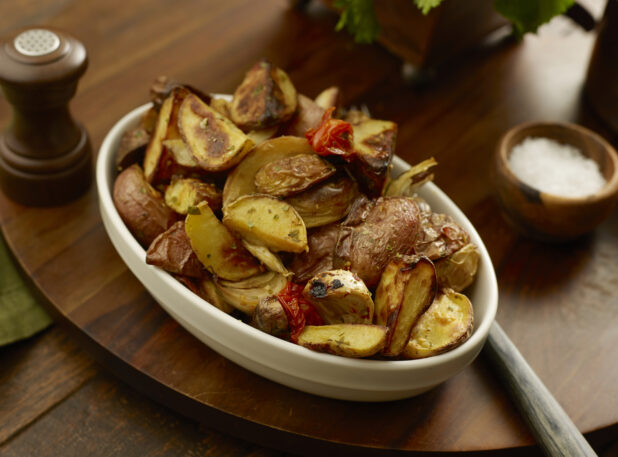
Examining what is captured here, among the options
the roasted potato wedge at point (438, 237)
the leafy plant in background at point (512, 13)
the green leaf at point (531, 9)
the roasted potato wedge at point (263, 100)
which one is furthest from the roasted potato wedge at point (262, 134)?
the green leaf at point (531, 9)

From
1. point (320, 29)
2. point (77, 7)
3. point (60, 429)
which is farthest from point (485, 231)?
point (77, 7)

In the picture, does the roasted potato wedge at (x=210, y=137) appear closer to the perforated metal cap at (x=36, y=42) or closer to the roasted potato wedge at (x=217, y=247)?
the roasted potato wedge at (x=217, y=247)

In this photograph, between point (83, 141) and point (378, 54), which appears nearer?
point (83, 141)

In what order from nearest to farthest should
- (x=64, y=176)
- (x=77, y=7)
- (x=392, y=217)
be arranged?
(x=392, y=217) → (x=64, y=176) → (x=77, y=7)

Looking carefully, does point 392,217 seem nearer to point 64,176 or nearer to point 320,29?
point 64,176

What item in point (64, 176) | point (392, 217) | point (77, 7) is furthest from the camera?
point (77, 7)

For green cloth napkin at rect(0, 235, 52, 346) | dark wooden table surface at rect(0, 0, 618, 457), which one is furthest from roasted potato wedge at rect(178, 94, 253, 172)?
green cloth napkin at rect(0, 235, 52, 346)

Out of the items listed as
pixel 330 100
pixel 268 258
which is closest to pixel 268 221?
pixel 268 258
